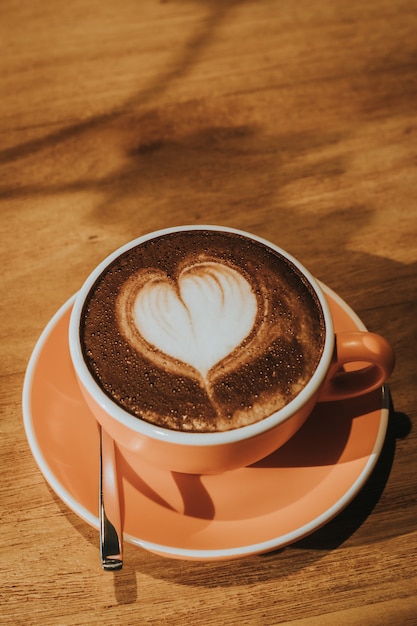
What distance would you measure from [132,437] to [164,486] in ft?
0.33

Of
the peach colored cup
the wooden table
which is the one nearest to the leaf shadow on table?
the wooden table

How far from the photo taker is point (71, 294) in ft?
2.67

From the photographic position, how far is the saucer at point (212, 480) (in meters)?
0.57

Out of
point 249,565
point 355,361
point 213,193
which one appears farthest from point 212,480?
point 213,193

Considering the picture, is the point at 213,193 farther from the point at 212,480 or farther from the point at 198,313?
the point at 212,480

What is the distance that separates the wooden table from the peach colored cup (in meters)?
0.12

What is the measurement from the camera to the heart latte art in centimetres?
58

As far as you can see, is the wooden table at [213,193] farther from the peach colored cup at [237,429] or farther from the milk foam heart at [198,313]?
the milk foam heart at [198,313]

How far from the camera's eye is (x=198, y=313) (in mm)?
612

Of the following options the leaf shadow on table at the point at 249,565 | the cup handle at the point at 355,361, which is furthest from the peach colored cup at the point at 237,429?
the leaf shadow on table at the point at 249,565

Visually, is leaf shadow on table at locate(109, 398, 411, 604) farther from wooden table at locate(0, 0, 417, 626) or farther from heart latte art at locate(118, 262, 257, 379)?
heart latte art at locate(118, 262, 257, 379)

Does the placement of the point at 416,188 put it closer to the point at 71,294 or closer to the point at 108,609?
the point at 71,294

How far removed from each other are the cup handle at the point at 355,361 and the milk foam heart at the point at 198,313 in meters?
0.10

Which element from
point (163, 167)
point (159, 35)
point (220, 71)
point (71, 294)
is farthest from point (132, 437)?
point (159, 35)
